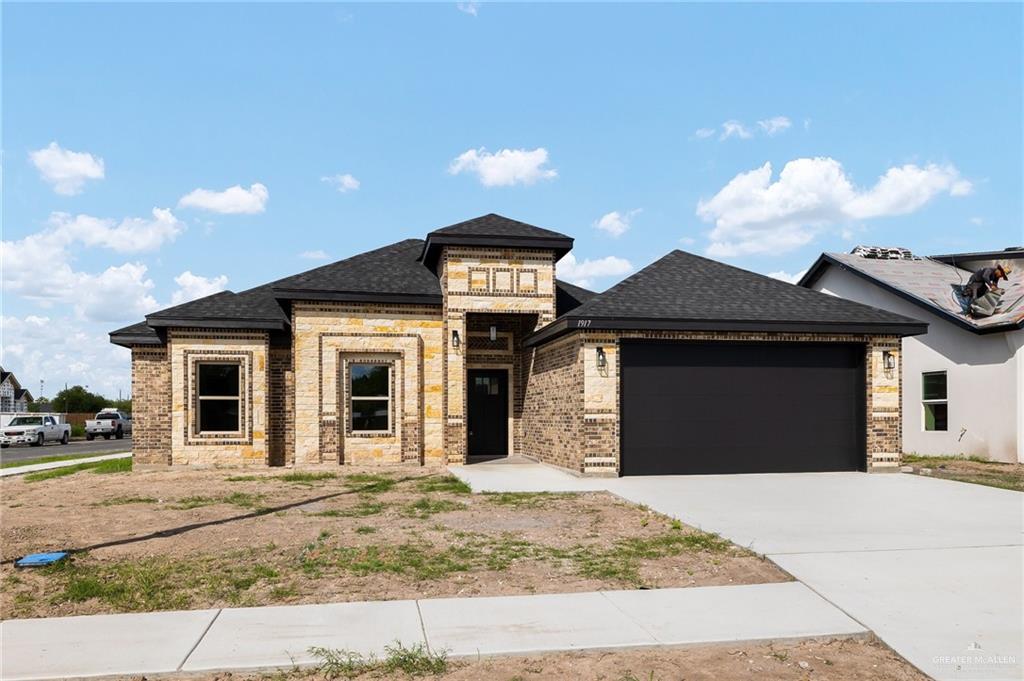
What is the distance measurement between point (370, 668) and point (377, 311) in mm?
13990

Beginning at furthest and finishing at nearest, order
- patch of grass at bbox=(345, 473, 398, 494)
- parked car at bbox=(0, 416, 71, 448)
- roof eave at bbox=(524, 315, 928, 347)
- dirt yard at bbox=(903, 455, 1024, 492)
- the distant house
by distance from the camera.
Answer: the distant house < parked car at bbox=(0, 416, 71, 448) < roof eave at bbox=(524, 315, 928, 347) < dirt yard at bbox=(903, 455, 1024, 492) < patch of grass at bbox=(345, 473, 398, 494)

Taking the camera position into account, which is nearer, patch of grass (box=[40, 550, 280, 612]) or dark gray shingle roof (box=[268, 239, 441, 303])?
patch of grass (box=[40, 550, 280, 612])

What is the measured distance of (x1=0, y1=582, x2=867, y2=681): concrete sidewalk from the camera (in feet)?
16.5

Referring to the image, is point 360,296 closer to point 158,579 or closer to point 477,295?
point 477,295

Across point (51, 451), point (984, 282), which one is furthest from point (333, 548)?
point (51, 451)

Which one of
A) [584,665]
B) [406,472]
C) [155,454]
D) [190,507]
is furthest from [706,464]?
[155,454]

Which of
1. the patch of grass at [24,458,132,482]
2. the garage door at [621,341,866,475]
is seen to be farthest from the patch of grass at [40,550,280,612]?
the patch of grass at [24,458,132,482]

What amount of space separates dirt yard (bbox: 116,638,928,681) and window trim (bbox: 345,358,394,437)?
533 inches

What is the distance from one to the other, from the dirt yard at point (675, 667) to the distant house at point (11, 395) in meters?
83.7

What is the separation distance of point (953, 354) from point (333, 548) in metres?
18.9

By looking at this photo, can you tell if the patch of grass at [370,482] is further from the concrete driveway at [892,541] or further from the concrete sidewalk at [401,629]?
the concrete sidewalk at [401,629]

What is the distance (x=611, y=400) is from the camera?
49.5 feet

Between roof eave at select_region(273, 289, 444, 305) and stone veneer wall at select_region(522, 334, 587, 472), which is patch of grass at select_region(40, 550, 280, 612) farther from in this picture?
roof eave at select_region(273, 289, 444, 305)

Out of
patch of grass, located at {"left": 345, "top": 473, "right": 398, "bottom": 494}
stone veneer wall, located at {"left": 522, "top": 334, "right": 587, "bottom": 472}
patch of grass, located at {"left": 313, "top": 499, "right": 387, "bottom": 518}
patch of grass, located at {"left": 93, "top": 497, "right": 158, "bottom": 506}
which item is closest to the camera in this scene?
patch of grass, located at {"left": 313, "top": 499, "right": 387, "bottom": 518}
